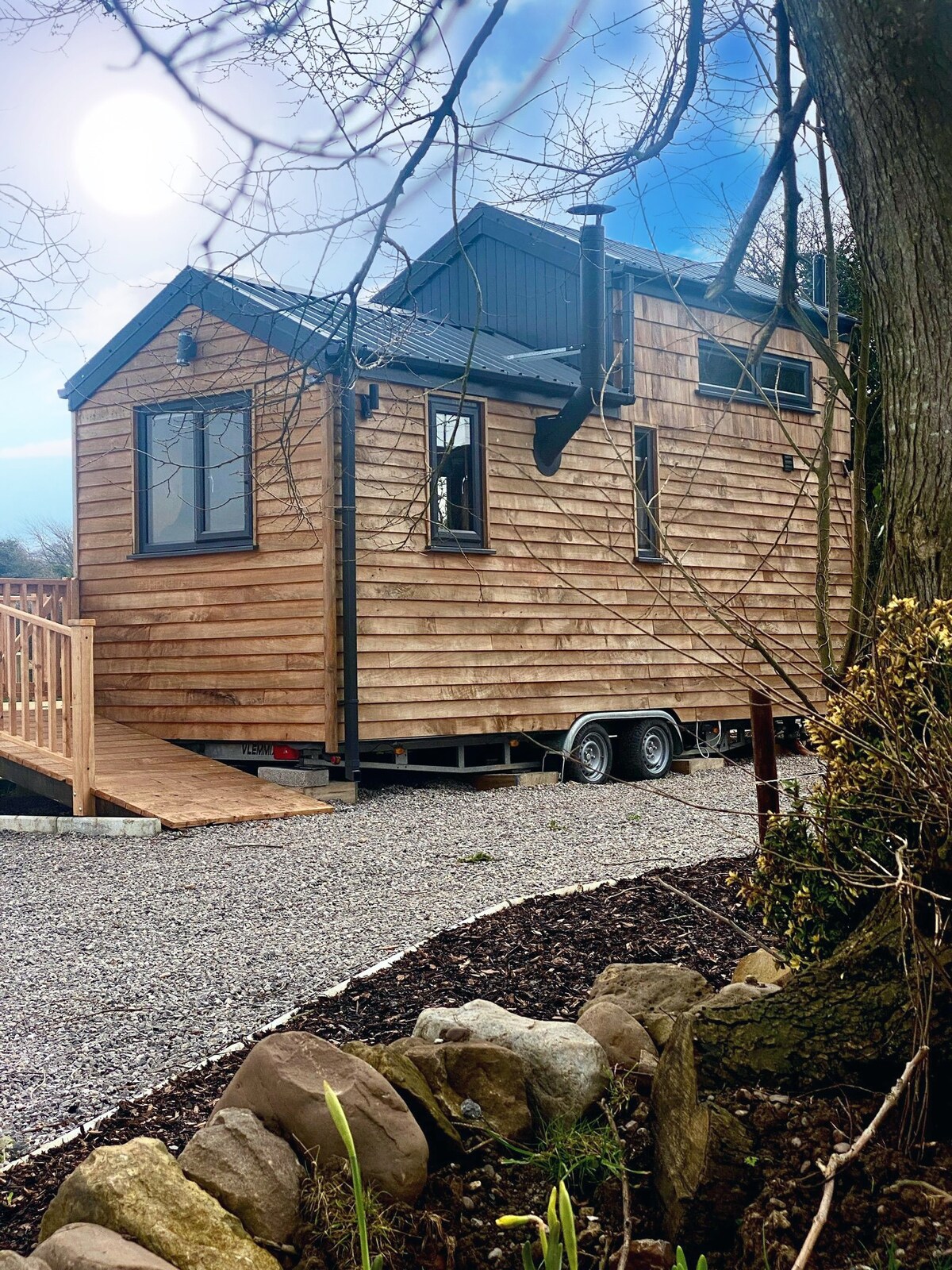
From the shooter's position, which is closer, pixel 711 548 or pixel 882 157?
pixel 882 157

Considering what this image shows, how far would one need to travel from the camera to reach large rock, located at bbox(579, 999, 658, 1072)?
10.6 feet

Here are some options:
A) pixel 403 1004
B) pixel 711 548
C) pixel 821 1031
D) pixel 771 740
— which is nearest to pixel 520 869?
pixel 771 740

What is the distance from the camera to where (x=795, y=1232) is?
221 centimetres

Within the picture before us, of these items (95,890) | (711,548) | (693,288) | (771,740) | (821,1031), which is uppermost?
(693,288)

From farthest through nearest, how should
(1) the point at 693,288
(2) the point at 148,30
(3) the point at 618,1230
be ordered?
(1) the point at 693,288 → (2) the point at 148,30 → (3) the point at 618,1230

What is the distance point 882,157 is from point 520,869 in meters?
4.69

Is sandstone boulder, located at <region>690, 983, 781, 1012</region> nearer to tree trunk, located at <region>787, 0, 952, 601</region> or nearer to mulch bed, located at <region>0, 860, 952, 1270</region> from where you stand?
mulch bed, located at <region>0, 860, 952, 1270</region>

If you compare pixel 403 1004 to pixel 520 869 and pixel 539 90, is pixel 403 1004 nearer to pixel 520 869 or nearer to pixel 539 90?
pixel 520 869

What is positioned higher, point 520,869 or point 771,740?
point 771,740

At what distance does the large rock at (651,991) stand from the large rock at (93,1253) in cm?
163

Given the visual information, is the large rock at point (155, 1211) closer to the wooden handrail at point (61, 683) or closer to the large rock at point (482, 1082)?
the large rock at point (482, 1082)

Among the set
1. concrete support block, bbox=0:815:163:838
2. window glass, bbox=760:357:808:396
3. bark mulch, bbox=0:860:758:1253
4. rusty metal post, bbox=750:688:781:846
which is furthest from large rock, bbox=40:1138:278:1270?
window glass, bbox=760:357:808:396

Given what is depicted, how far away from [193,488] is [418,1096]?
9463mm

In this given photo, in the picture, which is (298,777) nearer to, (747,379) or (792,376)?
(747,379)
